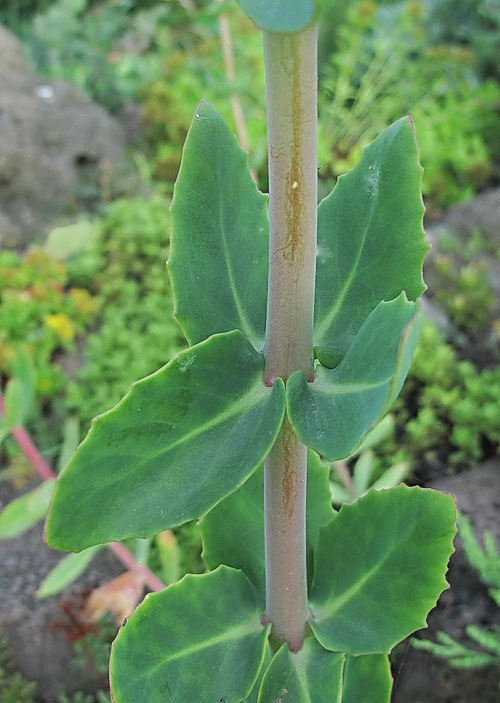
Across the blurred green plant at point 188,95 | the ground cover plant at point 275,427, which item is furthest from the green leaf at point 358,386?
the blurred green plant at point 188,95

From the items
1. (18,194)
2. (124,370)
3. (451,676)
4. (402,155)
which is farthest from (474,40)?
(402,155)

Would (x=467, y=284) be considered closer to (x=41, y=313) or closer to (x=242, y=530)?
(x=41, y=313)

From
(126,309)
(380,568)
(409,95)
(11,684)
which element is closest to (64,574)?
(11,684)

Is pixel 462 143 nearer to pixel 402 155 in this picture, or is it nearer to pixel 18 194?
pixel 18 194

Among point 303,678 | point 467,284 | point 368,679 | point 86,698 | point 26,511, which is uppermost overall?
point 303,678

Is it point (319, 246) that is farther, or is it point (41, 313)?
point (41, 313)

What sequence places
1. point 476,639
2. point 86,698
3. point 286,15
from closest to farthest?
point 286,15, point 476,639, point 86,698

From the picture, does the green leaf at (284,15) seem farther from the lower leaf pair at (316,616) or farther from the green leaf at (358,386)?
the lower leaf pair at (316,616)

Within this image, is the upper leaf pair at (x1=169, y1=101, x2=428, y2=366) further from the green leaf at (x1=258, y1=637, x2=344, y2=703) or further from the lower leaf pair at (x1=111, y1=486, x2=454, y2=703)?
the green leaf at (x1=258, y1=637, x2=344, y2=703)
